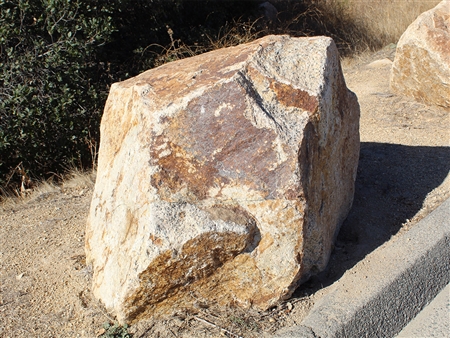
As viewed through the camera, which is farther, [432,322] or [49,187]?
[49,187]

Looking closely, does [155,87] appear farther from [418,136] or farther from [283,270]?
[418,136]

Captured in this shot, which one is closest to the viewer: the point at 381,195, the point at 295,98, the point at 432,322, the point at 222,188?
the point at 222,188

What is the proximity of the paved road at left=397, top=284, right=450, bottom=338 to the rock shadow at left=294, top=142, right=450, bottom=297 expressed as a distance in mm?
408

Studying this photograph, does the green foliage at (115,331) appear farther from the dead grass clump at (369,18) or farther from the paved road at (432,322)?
the dead grass clump at (369,18)

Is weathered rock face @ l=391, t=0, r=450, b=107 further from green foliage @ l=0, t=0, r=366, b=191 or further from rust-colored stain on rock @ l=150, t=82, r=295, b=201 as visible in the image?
rust-colored stain on rock @ l=150, t=82, r=295, b=201

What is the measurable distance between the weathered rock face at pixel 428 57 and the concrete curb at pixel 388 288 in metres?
2.44

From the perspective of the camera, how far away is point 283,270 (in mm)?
2414

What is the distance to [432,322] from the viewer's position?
2695 millimetres

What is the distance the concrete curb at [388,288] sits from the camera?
240 cm

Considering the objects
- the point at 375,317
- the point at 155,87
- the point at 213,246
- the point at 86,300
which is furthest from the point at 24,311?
the point at 375,317

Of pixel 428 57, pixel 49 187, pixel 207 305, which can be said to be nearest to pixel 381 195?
pixel 207 305

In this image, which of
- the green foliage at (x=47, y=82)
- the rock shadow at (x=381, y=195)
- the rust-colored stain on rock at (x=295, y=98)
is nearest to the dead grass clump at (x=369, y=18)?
the rock shadow at (x=381, y=195)

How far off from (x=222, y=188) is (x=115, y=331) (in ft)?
2.69

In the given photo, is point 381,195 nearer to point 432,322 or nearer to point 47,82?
point 432,322
